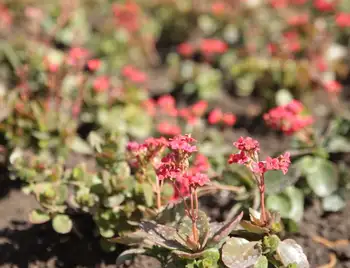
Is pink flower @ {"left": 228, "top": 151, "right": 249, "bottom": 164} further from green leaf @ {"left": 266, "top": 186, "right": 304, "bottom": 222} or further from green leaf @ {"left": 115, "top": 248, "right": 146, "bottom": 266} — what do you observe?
green leaf @ {"left": 266, "top": 186, "right": 304, "bottom": 222}

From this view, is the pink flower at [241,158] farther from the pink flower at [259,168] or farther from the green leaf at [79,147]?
the green leaf at [79,147]

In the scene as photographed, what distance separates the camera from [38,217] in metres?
2.78

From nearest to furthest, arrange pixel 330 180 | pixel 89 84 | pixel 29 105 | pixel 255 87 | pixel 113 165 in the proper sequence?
pixel 113 165, pixel 330 180, pixel 29 105, pixel 89 84, pixel 255 87

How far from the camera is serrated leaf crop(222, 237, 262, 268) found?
7.74 feet

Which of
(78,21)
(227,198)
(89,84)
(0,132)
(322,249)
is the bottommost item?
(322,249)

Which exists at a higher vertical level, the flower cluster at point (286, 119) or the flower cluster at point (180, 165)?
the flower cluster at point (286, 119)

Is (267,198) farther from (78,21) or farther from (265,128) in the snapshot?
(78,21)

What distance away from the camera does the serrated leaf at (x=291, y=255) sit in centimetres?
247

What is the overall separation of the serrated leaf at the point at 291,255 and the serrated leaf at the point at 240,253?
0.11 m

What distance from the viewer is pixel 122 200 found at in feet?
9.04

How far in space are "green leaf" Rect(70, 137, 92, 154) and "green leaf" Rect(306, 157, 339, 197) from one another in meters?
1.30

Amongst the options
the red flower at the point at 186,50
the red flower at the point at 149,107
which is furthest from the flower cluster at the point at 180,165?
the red flower at the point at 186,50

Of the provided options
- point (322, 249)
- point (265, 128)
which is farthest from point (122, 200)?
point (265, 128)

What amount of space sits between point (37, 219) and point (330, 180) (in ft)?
5.15
